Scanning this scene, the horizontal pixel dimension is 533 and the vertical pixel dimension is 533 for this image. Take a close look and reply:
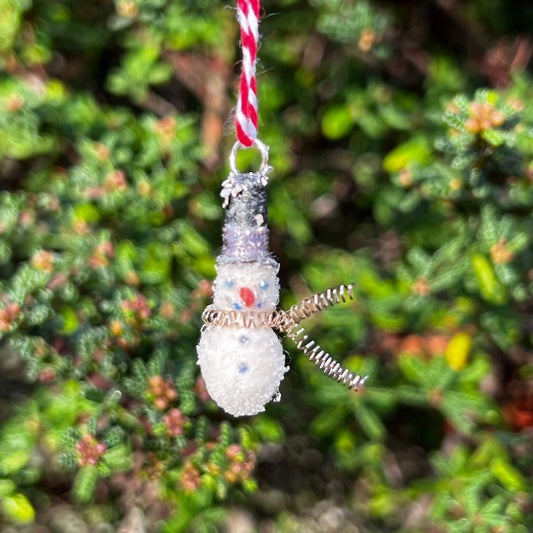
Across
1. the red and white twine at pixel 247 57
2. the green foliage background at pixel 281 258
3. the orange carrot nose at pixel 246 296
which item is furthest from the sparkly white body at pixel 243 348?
the green foliage background at pixel 281 258

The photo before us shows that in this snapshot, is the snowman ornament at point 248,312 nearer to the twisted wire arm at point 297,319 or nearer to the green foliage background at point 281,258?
the twisted wire arm at point 297,319

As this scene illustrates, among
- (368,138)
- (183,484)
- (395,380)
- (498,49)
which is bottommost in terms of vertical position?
(183,484)

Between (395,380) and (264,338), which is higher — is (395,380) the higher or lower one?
the higher one

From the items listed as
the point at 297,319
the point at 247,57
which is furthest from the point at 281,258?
the point at 247,57

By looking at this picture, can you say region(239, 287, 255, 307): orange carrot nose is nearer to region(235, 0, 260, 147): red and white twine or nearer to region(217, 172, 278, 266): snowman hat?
region(217, 172, 278, 266): snowman hat

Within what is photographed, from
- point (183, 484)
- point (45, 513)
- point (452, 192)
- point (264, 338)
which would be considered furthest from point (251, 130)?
point (45, 513)

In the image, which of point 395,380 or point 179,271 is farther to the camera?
point 395,380

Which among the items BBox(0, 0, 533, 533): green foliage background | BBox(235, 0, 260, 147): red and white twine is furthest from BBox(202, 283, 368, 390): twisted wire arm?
BBox(0, 0, 533, 533): green foliage background

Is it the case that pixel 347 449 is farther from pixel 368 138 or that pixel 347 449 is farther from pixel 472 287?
pixel 368 138
